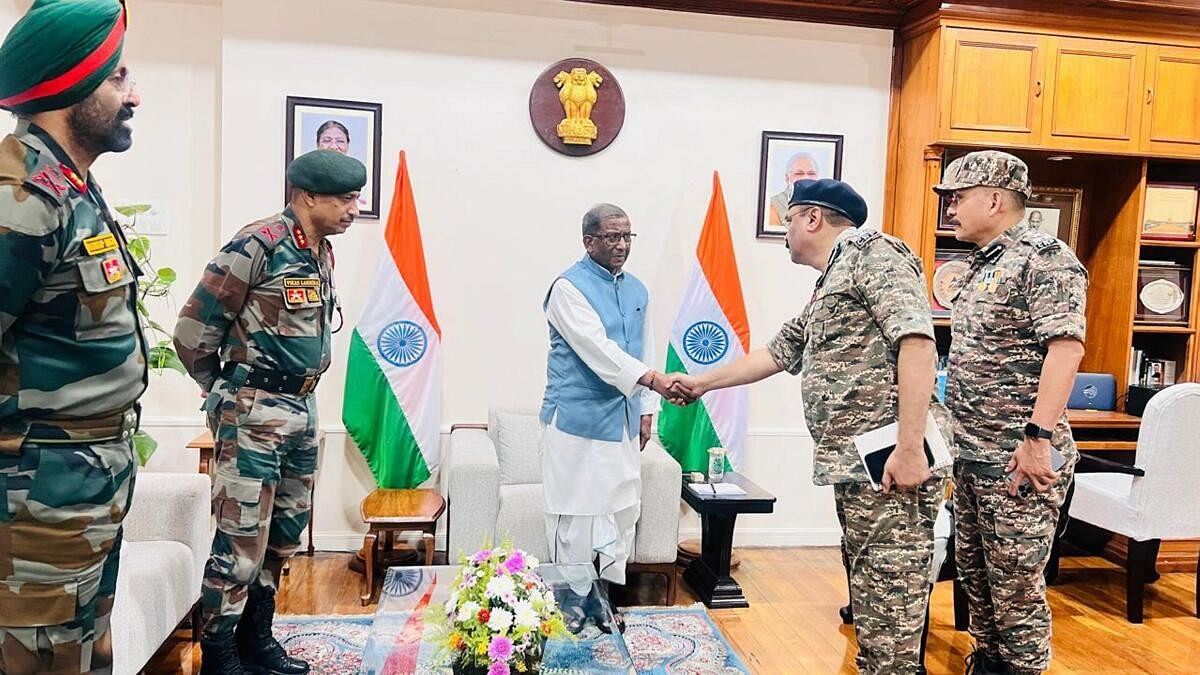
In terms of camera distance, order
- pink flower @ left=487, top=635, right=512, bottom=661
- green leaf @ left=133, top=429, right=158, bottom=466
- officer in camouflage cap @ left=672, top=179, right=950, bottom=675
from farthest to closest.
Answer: green leaf @ left=133, top=429, right=158, bottom=466, officer in camouflage cap @ left=672, top=179, right=950, bottom=675, pink flower @ left=487, top=635, right=512, bottom=661

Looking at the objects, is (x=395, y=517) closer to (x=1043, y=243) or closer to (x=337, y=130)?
(x=337, y=130)

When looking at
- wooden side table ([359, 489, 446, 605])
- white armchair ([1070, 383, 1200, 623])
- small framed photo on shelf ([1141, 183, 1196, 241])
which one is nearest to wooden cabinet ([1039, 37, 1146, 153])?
small framed photo on shelf ([1141, 183, 1196, 241])

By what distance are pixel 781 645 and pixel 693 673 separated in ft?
1.50

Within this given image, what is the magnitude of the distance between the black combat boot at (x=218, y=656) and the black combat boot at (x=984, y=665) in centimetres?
224

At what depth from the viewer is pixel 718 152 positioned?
397 cm

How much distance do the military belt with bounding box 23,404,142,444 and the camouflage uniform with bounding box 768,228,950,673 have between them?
1.54m

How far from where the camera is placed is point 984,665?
2.59 m

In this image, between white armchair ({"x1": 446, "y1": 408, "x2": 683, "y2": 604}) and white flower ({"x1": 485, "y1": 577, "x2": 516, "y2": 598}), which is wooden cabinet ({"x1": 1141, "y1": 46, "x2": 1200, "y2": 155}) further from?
white flower ({"x1": 485, "y1": 577, "x2": 516, "y2": 598})

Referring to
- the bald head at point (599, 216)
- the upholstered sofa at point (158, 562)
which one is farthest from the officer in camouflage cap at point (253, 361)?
the bald head at point (599, 216)

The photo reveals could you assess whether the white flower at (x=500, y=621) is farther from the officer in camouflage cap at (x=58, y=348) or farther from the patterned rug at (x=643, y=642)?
the patterned rug at (x=643, y=642)

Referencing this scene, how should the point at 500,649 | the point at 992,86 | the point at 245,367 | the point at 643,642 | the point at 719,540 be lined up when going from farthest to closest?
the point at 992,86, the point at 719,540, the point at 643,642, the point at 245,367, the point at 500,649

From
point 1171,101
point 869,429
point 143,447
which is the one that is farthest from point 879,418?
point 1171,101

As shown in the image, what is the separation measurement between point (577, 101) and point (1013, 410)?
7.53 feet

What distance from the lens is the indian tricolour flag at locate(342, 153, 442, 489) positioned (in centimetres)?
358
